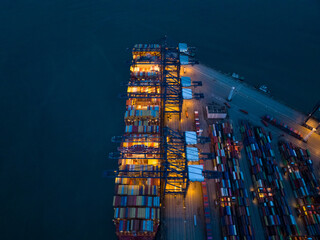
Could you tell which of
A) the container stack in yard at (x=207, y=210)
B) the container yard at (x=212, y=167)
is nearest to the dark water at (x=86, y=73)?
the container yard at (x=212, y=167)

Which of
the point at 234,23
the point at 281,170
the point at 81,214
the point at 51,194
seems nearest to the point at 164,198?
the point at 81,214

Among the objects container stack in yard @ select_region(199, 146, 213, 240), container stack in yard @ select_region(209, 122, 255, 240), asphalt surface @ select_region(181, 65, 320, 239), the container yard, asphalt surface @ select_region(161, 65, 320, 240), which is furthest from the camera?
asphalt surface @ select_region(181, 65, 320, 239)

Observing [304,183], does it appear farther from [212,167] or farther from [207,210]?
[207,210]

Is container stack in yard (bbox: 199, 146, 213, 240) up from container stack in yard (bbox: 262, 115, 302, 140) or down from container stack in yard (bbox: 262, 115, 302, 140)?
down

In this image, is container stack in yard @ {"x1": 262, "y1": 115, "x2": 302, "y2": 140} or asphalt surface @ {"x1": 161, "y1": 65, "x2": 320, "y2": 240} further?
container stack in yard @ {"x1": 262, "y1": 115, "x2": 302, "y2": 140}

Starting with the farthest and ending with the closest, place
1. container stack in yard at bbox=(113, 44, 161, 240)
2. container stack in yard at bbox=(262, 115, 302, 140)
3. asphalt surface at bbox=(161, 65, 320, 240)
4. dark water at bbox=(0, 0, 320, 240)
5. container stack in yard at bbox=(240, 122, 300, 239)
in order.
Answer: container stack in yard at bbox=(262, 115, 302, 140) → dark water at bbox=(0, 0, 320, 240) → asphalt surface at bbox=(161, 65, 320, 240) → container stack in yard at bbox=(240, 122, 300, 239) → container stack in yard at bbox=(113, 44, 161, 240)

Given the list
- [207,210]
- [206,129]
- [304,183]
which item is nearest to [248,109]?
[206,129]

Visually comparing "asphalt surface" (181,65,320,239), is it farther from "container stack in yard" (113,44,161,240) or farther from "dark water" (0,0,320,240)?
"container stack in yard" (113,44,161,240)

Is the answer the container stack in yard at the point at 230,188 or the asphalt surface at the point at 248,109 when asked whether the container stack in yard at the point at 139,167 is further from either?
the container stack in yard at the point at 230,188

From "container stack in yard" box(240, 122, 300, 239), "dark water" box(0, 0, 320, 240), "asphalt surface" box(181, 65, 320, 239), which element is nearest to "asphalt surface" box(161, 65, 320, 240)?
"asphalt surface" box(181, 65, 320, 239)
